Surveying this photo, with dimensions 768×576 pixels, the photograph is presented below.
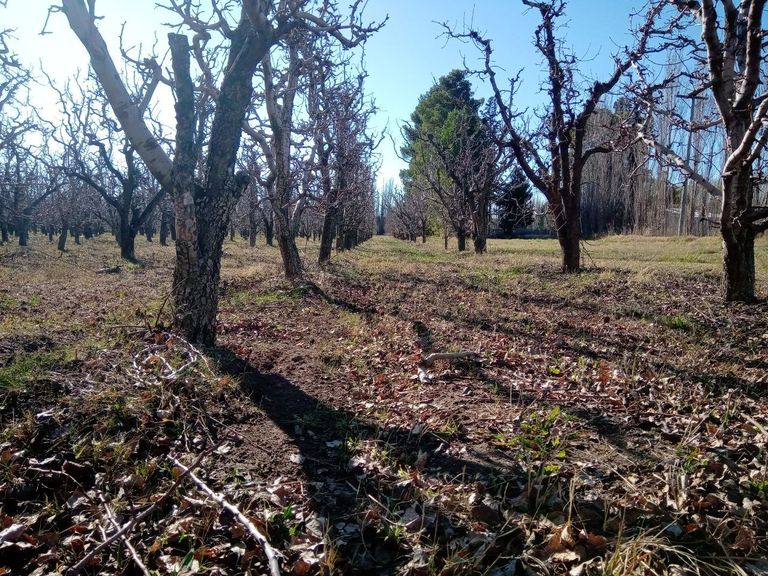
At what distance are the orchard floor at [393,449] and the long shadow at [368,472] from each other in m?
0.01

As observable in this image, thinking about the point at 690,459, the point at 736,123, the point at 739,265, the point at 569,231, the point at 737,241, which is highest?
the point at 736,123

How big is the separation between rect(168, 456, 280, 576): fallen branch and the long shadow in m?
0.36

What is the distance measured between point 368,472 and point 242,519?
0.88 meters

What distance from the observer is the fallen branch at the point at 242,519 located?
6.96 feet

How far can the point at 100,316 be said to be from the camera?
22.9 ft

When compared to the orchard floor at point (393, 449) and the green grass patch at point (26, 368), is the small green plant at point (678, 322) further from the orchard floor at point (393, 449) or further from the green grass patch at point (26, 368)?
the green grass patch at point (26, 368)

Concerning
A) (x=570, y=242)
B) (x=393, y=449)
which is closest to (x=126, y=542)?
(x=393, y=449)

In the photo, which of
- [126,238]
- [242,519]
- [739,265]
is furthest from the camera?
[126,238]

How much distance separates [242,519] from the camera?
2426 mm

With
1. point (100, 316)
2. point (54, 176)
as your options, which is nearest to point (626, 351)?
point (100, 316)

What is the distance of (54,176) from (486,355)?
23104mm

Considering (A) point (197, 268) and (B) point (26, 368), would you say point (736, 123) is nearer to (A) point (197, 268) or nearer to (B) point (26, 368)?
(A) point (197, 268)

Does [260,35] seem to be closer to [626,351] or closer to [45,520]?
[45,520]

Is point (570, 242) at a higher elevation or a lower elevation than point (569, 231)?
lower
